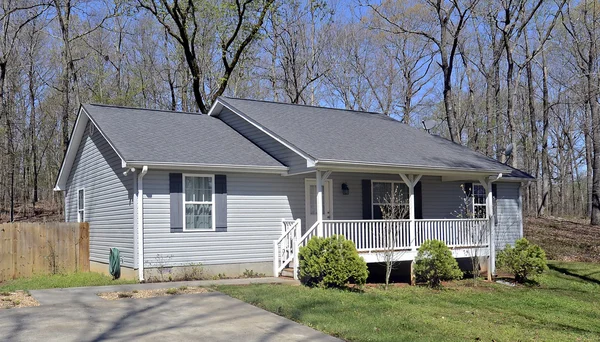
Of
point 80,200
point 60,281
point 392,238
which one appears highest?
point 80,200

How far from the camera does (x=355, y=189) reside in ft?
52.0

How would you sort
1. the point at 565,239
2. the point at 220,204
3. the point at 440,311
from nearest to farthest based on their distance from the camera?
the point at 440,311, the point at 220,204, the point at 565,239

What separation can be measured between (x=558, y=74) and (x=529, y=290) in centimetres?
2550

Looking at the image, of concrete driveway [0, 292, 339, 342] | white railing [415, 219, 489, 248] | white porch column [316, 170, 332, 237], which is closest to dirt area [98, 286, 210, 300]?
concrete driveway [0, 292, 339, 342]

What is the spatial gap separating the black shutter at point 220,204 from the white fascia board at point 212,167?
12.3 inches

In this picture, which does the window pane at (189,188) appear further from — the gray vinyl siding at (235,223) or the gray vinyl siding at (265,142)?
the gray vinyl siding at (265,142)

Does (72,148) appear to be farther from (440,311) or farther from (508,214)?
(508,214)

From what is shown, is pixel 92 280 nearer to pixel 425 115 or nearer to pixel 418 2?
pixel 418 2

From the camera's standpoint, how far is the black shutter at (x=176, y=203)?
1302cm

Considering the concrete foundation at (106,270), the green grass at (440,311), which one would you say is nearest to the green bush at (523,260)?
the green grass at (440,311)

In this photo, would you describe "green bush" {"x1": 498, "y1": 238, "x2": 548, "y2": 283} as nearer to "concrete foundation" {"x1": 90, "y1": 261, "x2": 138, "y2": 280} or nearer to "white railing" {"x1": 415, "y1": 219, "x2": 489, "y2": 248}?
"white railing" {"x1": 415, "y1": 219, "x2": 489, "y2": 248}

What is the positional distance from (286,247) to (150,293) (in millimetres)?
4049

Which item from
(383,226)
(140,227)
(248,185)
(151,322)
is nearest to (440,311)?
(383,226)

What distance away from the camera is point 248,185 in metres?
14.1
